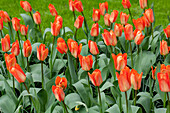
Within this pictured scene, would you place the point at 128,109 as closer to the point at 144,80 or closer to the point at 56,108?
the point at 56,108

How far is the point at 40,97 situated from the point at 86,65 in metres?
0.43

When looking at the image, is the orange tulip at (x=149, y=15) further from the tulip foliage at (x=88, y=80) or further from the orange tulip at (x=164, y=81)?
the orange tulip at (x=164, y=81)

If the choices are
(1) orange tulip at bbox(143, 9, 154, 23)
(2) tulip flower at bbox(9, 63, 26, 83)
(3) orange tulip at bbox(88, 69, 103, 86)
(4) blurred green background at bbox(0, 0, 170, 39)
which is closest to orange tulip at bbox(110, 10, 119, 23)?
(1) orange tulip at bbox(143, 9, 154, 23)

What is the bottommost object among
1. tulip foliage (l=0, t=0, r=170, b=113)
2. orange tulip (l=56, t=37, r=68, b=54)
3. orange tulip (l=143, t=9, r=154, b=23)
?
tulip foliage (l=0, t=0, r=170, b=113)

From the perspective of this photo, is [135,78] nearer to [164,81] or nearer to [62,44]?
[164,81]

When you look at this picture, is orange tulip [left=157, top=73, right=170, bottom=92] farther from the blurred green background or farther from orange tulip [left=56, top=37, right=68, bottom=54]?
the blurred green background

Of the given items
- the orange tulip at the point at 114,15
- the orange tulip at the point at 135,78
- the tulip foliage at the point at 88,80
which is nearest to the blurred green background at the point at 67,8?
the orange tulip at the point at 114,15

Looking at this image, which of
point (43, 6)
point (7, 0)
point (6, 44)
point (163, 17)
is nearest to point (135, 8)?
point (163, 17)

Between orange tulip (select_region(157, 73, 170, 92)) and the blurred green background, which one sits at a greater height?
the blurred green background

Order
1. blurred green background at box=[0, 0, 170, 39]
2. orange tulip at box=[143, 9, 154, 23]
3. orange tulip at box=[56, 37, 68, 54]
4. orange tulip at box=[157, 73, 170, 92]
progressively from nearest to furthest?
orange tulip at box=[157, 73, 170, 92]
orange tulip at box=[56, 37, 68, 54]
orange tulip at box=[143, 9, 154, 23]
blurred green background at box=[0, 0, 170, 39]

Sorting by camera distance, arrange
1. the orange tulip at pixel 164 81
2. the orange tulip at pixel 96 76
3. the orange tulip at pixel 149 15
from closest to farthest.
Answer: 1. the orange tulip at pixel 164 81
2. the orange tulip at pixel 96 76
3. the orange tulip at pixel 149 15

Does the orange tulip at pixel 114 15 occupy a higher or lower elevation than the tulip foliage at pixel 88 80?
higher

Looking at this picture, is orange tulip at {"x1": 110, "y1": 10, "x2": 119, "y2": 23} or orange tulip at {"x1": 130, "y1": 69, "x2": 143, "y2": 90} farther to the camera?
orange tulip at {"x1": 110, "y1": 10, "x2": 119, "y2": 23}

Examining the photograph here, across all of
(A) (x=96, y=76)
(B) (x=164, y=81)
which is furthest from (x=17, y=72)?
(B) (x=164, y=81)
